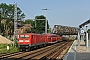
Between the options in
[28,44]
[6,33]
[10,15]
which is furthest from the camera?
[10,15]

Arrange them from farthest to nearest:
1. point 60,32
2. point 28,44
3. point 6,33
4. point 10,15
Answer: point 60,32 < point 10,15 < point 6,33 < point 28,44

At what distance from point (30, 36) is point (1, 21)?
6563 centimetres

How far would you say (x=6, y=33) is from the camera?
9950cm

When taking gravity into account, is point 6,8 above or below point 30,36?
above

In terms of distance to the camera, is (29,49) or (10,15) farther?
(10,15)

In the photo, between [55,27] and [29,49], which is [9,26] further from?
[29,49]

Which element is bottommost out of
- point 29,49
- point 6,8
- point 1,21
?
point 29,49

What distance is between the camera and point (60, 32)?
128 meters

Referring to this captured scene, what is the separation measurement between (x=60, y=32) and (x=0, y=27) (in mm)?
38972

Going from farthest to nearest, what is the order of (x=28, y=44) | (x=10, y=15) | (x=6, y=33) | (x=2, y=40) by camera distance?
(x=10, y=15) < (x=6, y=33) < (x=2, y=40) < (x=28, y=44)

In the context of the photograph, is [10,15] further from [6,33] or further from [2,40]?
[2,40]

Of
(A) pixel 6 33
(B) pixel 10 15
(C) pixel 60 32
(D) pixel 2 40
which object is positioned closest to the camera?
(D) pixel 2 40

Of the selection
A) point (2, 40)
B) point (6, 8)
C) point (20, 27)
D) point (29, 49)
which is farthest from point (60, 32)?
point (29, 49)

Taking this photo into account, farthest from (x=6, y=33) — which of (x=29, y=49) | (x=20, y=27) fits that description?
(x=29, y=49)
